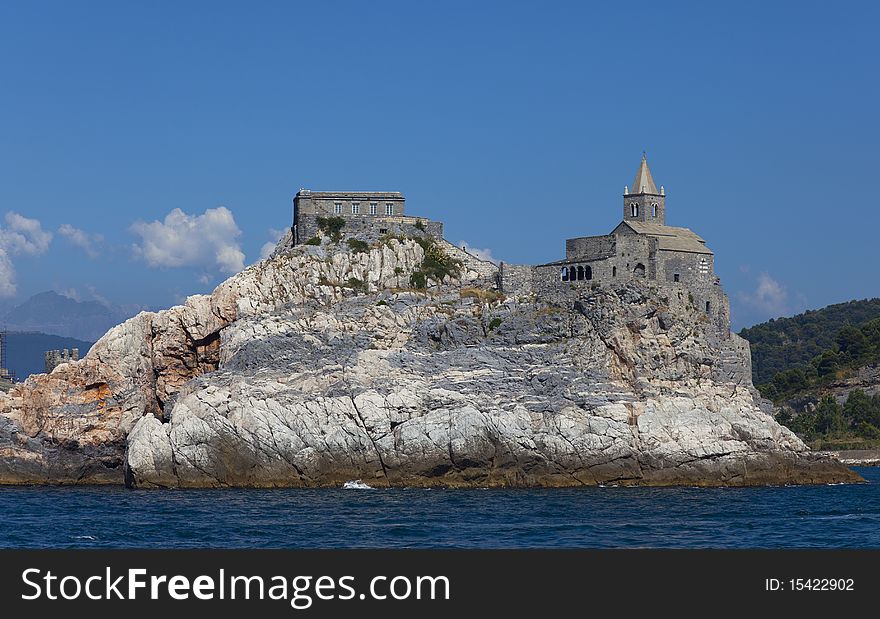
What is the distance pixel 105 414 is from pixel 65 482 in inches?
190

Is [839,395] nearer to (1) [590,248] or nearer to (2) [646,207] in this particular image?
(2) [646,207]

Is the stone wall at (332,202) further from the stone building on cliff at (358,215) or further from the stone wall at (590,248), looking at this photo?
the stone wall at (590,248)

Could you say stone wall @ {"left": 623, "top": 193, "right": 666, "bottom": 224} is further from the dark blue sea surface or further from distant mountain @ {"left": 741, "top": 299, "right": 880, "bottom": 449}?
distant mountain @ {"left": 741, "top": 299, "right": 880, "bottom": 449}

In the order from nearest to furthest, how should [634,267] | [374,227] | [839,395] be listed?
1. [634,267]
2. [374,227]
3. [839,395]

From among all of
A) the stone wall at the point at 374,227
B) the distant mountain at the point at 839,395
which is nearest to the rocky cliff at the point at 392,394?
the stone wall at the point at 374,227

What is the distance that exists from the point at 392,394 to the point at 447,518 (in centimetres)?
1785

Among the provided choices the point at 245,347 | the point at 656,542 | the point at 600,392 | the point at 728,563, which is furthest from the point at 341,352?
the point at 728,563

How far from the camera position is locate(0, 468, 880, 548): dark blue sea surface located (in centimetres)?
A: 5456

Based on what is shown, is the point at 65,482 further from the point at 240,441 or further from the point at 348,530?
the point at 348,530

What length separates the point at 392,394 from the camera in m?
79.1

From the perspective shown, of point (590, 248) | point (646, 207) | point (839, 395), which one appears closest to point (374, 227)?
point (590, 248)

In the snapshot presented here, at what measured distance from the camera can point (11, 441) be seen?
87.8m

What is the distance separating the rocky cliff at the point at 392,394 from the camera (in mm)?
78000

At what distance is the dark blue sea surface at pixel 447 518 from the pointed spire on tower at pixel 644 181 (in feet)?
74.1
